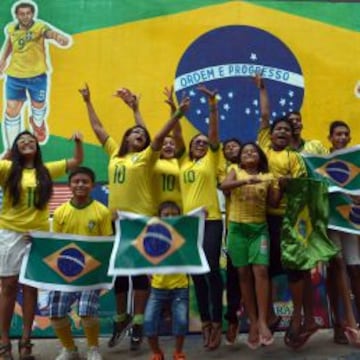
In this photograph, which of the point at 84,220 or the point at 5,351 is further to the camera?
the point at 84,220

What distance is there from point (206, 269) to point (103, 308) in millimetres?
1786

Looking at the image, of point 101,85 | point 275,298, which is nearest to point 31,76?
point 101,85

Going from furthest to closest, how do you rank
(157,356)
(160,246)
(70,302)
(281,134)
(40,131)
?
(40,131), (281,134), (70,302), (157,356), (160,246)

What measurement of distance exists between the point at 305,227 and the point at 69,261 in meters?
1.96

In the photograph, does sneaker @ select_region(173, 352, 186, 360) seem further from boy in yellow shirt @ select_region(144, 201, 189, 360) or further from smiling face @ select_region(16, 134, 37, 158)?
smiling face @ select_region(16, 134, 37, 158)

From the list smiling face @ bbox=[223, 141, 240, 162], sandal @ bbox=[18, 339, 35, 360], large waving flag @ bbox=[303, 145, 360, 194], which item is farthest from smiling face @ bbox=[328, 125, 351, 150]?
sandal @ bbox=[18, 339, 35, 360]

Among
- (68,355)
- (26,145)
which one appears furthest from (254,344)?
(26,145)

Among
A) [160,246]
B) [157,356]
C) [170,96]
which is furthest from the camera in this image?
[170,96]

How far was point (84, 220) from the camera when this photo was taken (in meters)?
5.30

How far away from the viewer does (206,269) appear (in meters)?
4.75

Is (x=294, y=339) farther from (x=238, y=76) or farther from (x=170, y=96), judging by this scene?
(x=238, y=76)

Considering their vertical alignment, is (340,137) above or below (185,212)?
above

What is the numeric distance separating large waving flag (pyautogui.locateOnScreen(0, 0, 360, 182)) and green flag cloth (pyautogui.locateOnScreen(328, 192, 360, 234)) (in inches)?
44.4

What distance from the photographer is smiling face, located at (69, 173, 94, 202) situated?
5223mm
